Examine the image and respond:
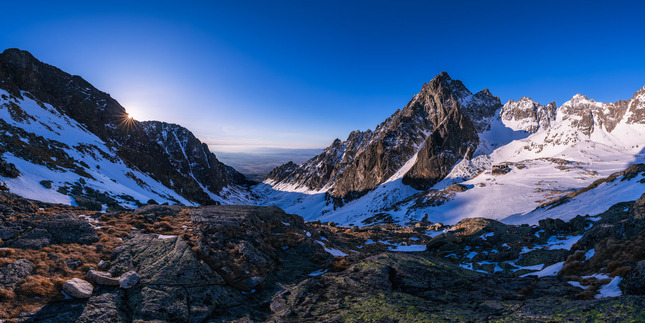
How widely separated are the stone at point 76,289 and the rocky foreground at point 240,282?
32 mm

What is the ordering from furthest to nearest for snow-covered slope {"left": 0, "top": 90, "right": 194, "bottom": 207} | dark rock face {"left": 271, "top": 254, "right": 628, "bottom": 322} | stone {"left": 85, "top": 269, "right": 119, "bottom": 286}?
snow-covered slope {"left": 0, "top": 90, "right": 194, "bottom": 207} → stone {"left": 85, "top": 269, "right": 119, "bottom": 286} → dark rock face {"left": 271, "top": 254, "right": 628, "bottom": 322}

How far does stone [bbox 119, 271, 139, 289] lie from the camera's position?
27.3 feet

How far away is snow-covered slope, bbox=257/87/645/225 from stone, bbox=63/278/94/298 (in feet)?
209

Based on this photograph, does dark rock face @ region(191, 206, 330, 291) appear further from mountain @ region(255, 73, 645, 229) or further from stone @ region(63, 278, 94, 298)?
mountain @ region(255, 73, 645, 229)

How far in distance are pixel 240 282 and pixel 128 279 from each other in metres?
3.91

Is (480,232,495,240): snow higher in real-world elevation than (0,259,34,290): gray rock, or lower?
lower

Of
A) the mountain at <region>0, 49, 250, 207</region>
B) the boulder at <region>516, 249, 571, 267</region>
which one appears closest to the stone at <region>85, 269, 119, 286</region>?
the mountain at <region>0, 49, 250, 207</region>

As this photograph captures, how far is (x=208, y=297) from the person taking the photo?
8695 millimetres

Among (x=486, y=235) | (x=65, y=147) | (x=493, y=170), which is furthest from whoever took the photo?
(x=493, y=170)

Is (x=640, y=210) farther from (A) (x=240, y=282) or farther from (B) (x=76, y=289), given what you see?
(B) (x=76, y=289)

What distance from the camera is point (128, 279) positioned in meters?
8.51

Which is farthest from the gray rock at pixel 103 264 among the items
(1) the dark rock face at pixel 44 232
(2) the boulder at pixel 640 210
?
(2) the boulder at pixel 640 210

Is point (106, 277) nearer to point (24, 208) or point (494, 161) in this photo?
point (24, 208)

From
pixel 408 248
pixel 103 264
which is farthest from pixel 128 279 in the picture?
pixel 408 248
